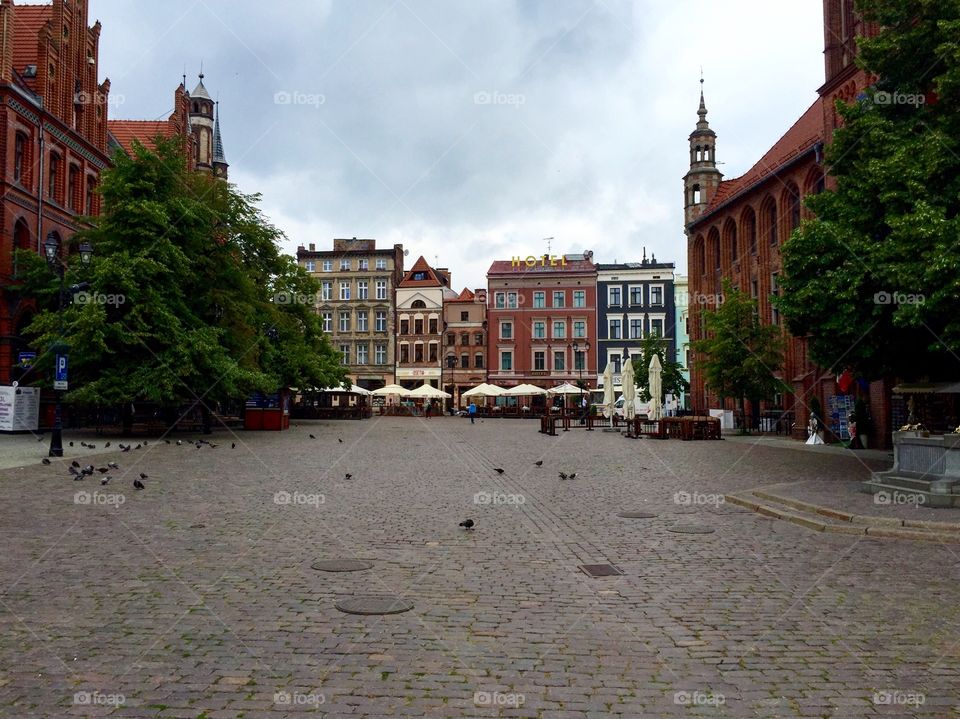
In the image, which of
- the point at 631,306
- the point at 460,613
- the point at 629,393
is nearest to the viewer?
the point at 460,613

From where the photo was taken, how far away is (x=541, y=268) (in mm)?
77875

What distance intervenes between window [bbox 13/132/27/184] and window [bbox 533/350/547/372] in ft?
166

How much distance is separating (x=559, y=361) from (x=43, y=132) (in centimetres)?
5103

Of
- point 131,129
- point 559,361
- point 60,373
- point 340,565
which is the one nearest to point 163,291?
point 60,373

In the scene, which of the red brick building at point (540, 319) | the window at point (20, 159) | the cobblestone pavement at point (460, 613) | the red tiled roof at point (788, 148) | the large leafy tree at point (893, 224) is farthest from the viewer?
the red brick building at point (540, 319)

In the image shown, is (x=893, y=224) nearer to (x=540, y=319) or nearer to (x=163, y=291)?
(x=163, y=291)

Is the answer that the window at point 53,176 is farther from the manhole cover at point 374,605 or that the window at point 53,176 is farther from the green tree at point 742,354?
the manhole cover at point 374,605

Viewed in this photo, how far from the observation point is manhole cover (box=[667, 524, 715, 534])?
1005 centimetres

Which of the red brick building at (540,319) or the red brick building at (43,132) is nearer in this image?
the red brick building at (43,132)

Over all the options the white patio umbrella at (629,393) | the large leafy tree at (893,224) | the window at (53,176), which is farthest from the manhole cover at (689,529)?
the window at (53,176)

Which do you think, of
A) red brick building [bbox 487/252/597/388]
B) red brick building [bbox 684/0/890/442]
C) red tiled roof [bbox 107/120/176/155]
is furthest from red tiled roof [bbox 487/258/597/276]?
red tiled roof [bbox 107/120/176/155]

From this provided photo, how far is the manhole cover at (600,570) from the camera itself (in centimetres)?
763

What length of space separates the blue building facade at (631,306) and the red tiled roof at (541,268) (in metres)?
1.42

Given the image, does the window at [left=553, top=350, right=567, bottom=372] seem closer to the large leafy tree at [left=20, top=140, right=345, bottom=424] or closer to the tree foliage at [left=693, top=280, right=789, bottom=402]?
the tree foliage at [left=693, top=280, right=789, bottom=402]
